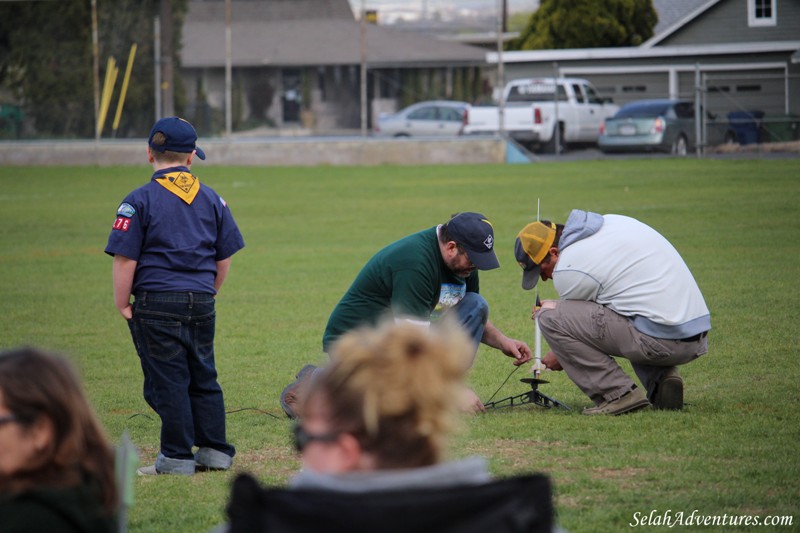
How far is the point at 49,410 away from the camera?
2.83m

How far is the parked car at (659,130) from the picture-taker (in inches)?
1268

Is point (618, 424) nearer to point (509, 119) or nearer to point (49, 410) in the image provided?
point (49, 410)

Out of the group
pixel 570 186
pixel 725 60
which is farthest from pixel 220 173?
pixel 725 60

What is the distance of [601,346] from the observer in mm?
7289

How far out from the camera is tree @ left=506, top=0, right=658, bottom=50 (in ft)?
164

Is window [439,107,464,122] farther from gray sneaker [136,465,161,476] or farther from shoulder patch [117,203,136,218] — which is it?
shoulder patch [117,203,136,218]

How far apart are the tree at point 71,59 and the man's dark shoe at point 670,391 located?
31397 mm

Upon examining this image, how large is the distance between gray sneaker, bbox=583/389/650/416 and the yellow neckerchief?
291 cm

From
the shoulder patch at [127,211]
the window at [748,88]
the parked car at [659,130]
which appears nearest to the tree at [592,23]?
the window at [748,88]

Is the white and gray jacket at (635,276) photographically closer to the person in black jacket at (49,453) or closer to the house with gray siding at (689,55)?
the person in black jacket at (49,453)

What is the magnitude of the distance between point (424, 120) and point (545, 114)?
18.6ft

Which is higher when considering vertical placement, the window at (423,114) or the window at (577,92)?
the window at (577,92)

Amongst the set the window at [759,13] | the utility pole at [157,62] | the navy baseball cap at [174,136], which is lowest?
the navy baseball cap at [174,136]

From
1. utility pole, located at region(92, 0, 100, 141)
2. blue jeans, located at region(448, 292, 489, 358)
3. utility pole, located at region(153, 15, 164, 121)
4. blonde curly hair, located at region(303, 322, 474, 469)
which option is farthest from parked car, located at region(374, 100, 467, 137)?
blonde curly hair, located at region(303, 322, 474, 469)
